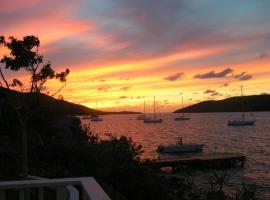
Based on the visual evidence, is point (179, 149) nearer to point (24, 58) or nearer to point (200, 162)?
point (200, 162)

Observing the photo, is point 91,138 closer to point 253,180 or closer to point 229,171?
point 253,180

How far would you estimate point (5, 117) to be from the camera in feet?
85.3

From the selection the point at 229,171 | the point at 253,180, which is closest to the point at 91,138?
the point at 253,180

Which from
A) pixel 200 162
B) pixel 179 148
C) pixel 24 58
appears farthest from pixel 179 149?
pixel 24 58

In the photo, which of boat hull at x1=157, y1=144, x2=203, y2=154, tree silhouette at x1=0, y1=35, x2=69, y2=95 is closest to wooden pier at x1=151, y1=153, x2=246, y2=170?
boat hull at x1=157, y1=144, x2=203, y2=154

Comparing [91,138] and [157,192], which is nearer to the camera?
[157,192]

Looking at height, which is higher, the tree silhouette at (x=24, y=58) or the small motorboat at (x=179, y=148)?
the tree silhouette at (x=24, y=58)

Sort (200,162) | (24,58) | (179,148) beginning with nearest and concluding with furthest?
(24,58)
(200,162)
(179,148)

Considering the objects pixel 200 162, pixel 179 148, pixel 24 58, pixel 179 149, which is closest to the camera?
pixel 24 58

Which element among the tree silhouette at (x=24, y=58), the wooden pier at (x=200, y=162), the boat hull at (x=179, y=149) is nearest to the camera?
the tree silhouette at (x=24, y=58)

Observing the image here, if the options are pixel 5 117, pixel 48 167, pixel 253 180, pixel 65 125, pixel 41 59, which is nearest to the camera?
pixel 41 59

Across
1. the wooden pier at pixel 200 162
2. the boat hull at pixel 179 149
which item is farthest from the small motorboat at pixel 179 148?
the wooden pier at pixel 200 162

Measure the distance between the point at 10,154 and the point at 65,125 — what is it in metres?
10.9

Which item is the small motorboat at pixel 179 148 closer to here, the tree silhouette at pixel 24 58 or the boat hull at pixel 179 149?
the boat hull at pixel 179 149
